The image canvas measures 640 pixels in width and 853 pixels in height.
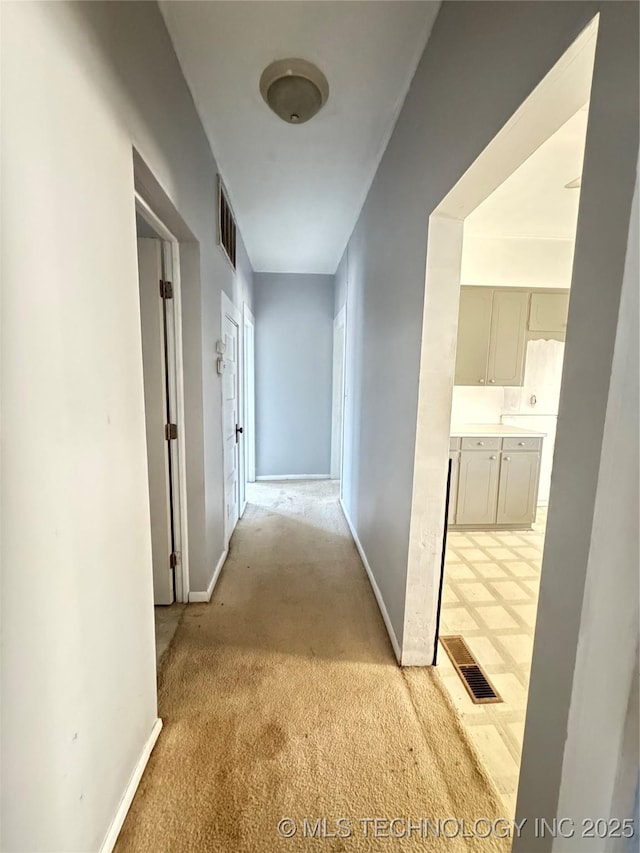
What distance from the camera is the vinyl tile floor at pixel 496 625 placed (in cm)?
144

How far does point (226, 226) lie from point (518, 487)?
3297 mm

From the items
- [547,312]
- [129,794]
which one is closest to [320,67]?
[547,312]

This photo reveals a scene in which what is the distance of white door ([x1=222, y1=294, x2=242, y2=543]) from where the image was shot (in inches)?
109

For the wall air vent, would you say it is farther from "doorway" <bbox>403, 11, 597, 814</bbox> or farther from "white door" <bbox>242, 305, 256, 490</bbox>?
"doorway" <bbox>403, 11, 597, 814</bbox>

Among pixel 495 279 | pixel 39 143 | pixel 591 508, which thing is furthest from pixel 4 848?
pixel 495 279

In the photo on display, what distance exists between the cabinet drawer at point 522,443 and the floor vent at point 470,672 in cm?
186

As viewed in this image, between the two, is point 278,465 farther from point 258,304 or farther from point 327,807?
point 327,807

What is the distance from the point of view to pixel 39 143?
755mm

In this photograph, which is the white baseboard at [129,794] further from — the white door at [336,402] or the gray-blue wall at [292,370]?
the gray-blue wall at [292,370]

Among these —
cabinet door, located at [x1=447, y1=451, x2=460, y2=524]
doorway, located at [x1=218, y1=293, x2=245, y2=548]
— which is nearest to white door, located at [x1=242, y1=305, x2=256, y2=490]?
doorway, located at [x1=218, y1=293, x2=245, y2=548]

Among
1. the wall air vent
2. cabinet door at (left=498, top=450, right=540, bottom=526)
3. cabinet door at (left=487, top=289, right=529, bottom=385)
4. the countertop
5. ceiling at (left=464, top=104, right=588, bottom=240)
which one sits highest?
ceiling at (left=464, top=104, right=588, bottom=240)

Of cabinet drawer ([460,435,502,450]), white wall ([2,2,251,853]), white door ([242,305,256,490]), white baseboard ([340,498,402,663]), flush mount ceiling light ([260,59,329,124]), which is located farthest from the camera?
white door ([242,305,256,490])

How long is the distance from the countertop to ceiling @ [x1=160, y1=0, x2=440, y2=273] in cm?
212

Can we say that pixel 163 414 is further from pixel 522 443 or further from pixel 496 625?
pixel 522 443
